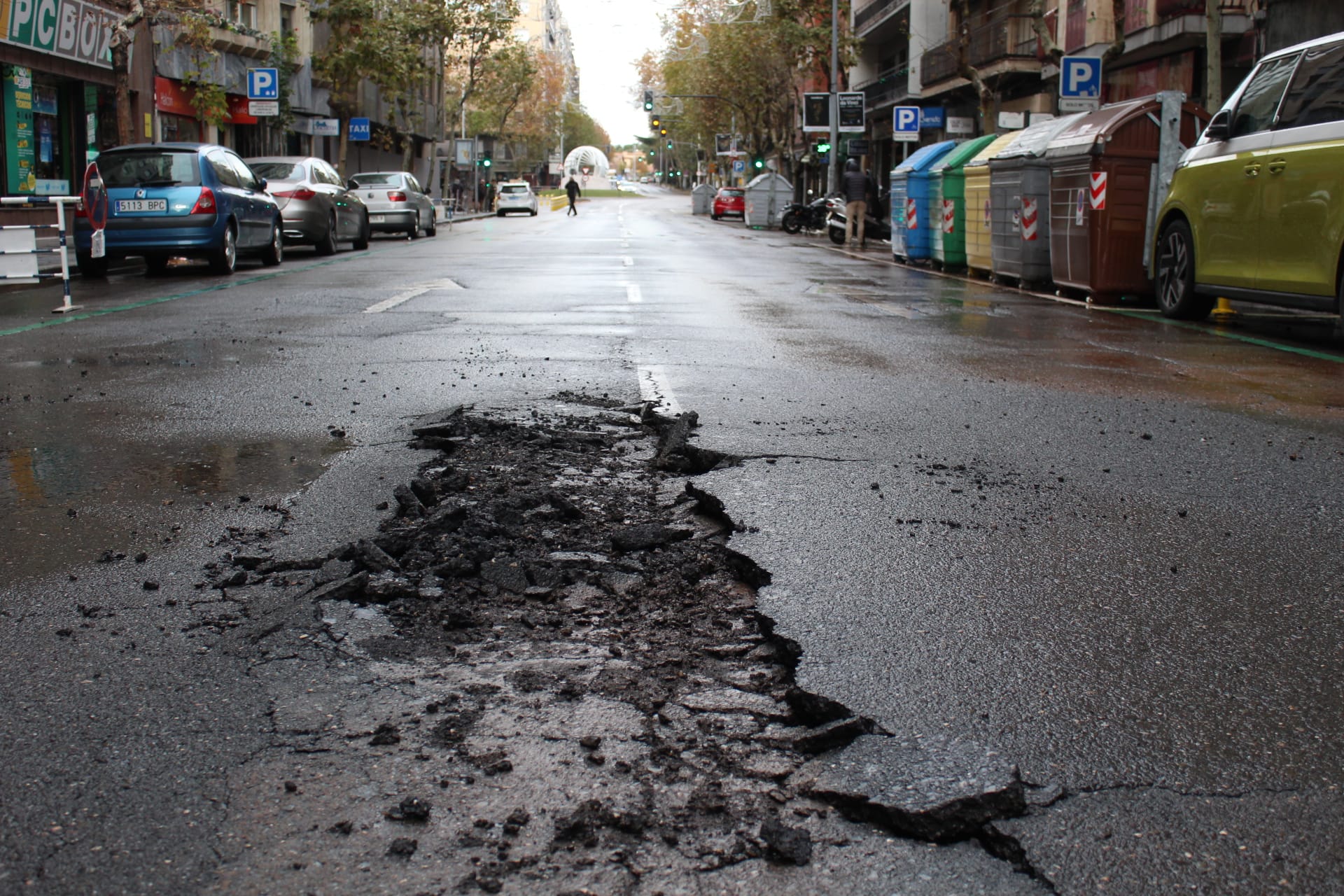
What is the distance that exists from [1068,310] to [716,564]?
10677 mm

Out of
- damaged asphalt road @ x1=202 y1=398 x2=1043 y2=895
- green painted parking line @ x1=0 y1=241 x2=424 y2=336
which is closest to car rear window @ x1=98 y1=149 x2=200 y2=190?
green painted parking line @ x1=0 y1=241 x2=424 y2=336

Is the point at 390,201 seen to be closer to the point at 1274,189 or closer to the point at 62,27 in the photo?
the point at 62,27

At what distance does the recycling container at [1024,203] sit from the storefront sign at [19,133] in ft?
60.3

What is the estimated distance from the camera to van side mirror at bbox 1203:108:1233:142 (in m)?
10.6

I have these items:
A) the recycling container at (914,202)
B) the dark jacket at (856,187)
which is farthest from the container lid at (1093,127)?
the dark jacket at (856,187)

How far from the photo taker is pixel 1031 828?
238 centimetres

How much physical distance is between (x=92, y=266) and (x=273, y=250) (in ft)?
9.23

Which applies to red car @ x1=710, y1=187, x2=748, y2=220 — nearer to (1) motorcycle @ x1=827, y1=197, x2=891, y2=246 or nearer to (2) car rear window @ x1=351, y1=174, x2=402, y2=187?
(1) motorcycle @ x1=827, y1=197, x2=891, y2=246

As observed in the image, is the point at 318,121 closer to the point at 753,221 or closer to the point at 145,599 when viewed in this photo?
the point at 753,221

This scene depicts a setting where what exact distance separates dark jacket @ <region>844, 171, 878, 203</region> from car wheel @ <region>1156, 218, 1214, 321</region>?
58.3 ft

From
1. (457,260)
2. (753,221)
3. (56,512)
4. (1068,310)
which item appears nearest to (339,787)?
(56,512)

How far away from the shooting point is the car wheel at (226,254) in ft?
55.3

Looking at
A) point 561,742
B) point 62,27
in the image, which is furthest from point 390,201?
point 561,742

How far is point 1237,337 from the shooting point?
1109cm
